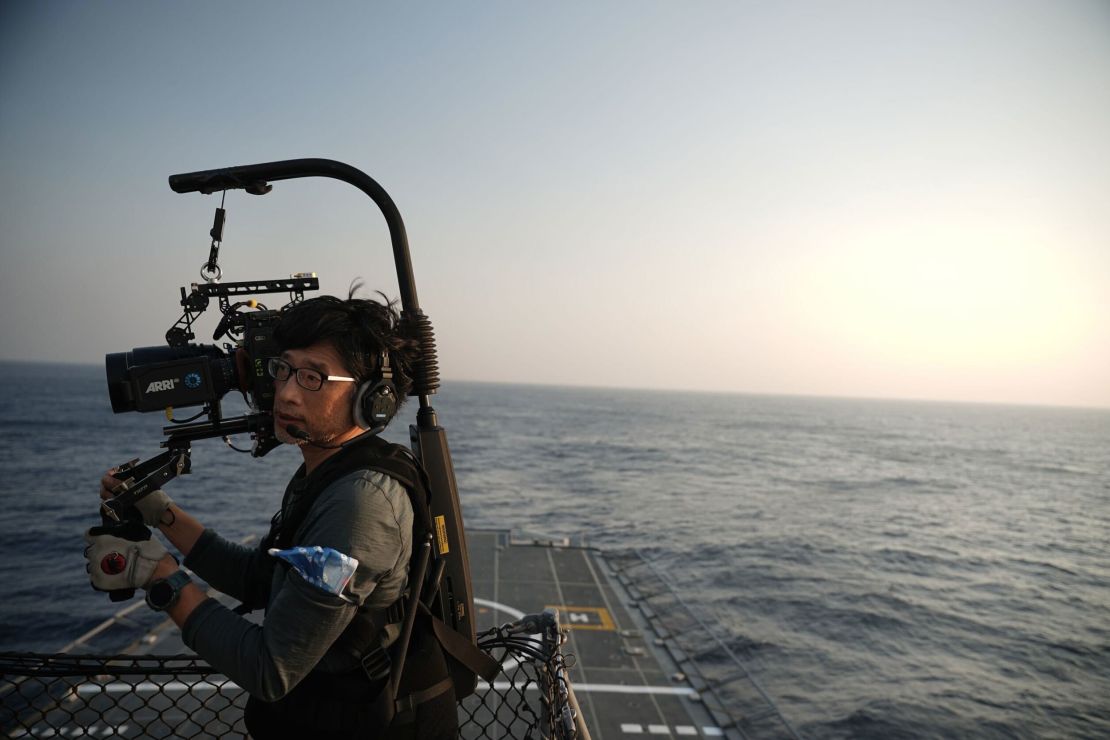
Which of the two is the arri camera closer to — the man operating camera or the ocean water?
the man operating camera

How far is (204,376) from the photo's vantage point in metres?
2.84

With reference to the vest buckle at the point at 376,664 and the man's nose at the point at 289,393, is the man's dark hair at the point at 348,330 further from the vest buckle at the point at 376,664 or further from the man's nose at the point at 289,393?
the vest buckle at the point at 376,664

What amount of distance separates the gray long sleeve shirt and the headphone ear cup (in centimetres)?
40

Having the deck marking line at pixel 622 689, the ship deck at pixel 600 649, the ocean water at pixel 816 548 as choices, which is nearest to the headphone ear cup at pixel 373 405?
the ship deck at pixel 600 649

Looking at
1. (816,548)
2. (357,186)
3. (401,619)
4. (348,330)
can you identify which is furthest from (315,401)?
(816,548)

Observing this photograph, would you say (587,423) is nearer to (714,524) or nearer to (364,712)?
(714,524)

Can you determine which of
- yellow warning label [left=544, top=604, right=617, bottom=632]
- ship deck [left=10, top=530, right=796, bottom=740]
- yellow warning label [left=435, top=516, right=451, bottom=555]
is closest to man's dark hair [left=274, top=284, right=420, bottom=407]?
yellow warning label [left=435, top=516, right=451, bottom=555]

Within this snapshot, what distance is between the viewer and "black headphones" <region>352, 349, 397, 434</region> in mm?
2748

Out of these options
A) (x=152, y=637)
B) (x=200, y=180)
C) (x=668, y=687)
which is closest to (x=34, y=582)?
(x=152, y=637)

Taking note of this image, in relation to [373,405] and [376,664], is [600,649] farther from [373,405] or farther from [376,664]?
[373,405]

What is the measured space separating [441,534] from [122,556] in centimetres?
139

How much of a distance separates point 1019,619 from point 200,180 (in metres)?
57.8

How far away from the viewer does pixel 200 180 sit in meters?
3.43

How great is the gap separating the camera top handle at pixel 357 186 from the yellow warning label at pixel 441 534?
67cm
